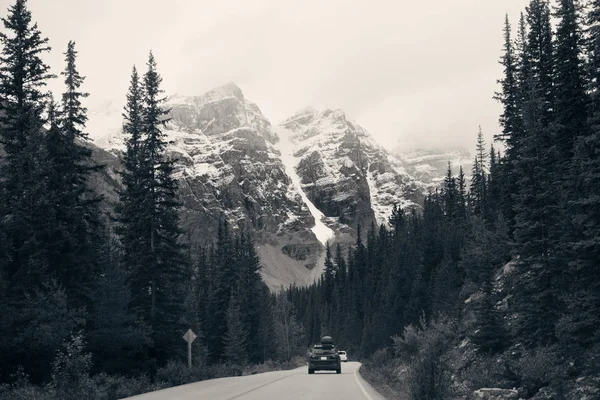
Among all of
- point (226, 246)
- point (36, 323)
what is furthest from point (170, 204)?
point (226, 246)

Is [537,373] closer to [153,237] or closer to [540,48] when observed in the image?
[153,237]

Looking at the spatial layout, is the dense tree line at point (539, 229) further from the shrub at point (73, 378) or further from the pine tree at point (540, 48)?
the shrub at point (73, 378)

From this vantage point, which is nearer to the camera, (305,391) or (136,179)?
(305,391)

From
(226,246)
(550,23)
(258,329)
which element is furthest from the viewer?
(226,246)

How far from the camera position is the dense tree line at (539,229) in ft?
62.5

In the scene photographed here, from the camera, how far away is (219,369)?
117 feet

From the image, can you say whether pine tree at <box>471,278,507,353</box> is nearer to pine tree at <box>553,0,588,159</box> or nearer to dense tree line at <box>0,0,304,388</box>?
pine tree at <box>553,0,588,159</box>

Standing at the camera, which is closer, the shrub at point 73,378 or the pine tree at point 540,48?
the shrub at point 73,378

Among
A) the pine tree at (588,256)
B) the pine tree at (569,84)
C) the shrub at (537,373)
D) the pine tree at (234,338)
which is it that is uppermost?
the pine tree at (569,84)

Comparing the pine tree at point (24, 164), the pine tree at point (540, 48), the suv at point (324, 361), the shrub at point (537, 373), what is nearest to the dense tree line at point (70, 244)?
the pine tree at point (24, 164)

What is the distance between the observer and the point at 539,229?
23.4 m

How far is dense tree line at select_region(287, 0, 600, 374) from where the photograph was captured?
1905 centimetres

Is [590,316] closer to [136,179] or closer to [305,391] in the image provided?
[305,391]

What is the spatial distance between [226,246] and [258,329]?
1175 cm
